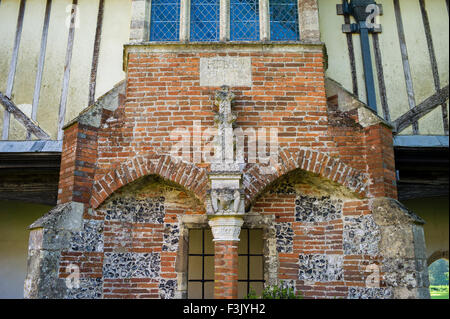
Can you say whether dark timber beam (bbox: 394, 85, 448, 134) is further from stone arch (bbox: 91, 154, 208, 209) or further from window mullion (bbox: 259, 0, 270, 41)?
stone arch (bbox: 91, 154, 208, 209)

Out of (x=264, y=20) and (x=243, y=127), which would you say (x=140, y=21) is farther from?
(x=243, y=127)

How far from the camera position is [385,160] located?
5770mm

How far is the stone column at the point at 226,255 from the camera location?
16.6 ft

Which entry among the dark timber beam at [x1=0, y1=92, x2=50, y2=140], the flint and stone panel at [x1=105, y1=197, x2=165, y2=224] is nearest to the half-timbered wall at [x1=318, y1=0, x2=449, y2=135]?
the flint and stone panel at [x1=105, y1=197, x2=165, y2=224]

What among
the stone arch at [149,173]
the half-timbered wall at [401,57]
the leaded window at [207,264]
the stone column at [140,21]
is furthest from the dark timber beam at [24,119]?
the half-timbered wall at [401,57]

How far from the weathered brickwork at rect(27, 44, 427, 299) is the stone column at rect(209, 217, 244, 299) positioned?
618 millimetres

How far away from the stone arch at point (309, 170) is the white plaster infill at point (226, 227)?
674 mm

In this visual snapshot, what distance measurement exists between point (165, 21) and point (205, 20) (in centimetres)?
66

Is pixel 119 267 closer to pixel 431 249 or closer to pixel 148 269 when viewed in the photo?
pixel 148 269

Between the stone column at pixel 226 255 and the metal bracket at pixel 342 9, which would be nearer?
the stone column at pixel 226 255

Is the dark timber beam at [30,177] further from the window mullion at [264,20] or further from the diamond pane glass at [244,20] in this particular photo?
the window mullion at [264,20]

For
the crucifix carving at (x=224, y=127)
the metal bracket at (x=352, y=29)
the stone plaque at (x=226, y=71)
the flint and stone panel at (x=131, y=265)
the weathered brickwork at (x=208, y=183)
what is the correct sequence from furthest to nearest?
the metal bracket at (x=352, y=29) → the stone plaque at (x=226, y=71) → the flint and stone panel at (x=131, y=265) → the weathered brickwork at (x=208, y=183) → the crucifix carving at (x=224, y=127)

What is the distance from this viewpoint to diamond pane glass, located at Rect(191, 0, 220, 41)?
6.50 meters

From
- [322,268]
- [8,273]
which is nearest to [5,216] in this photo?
[8,273]
